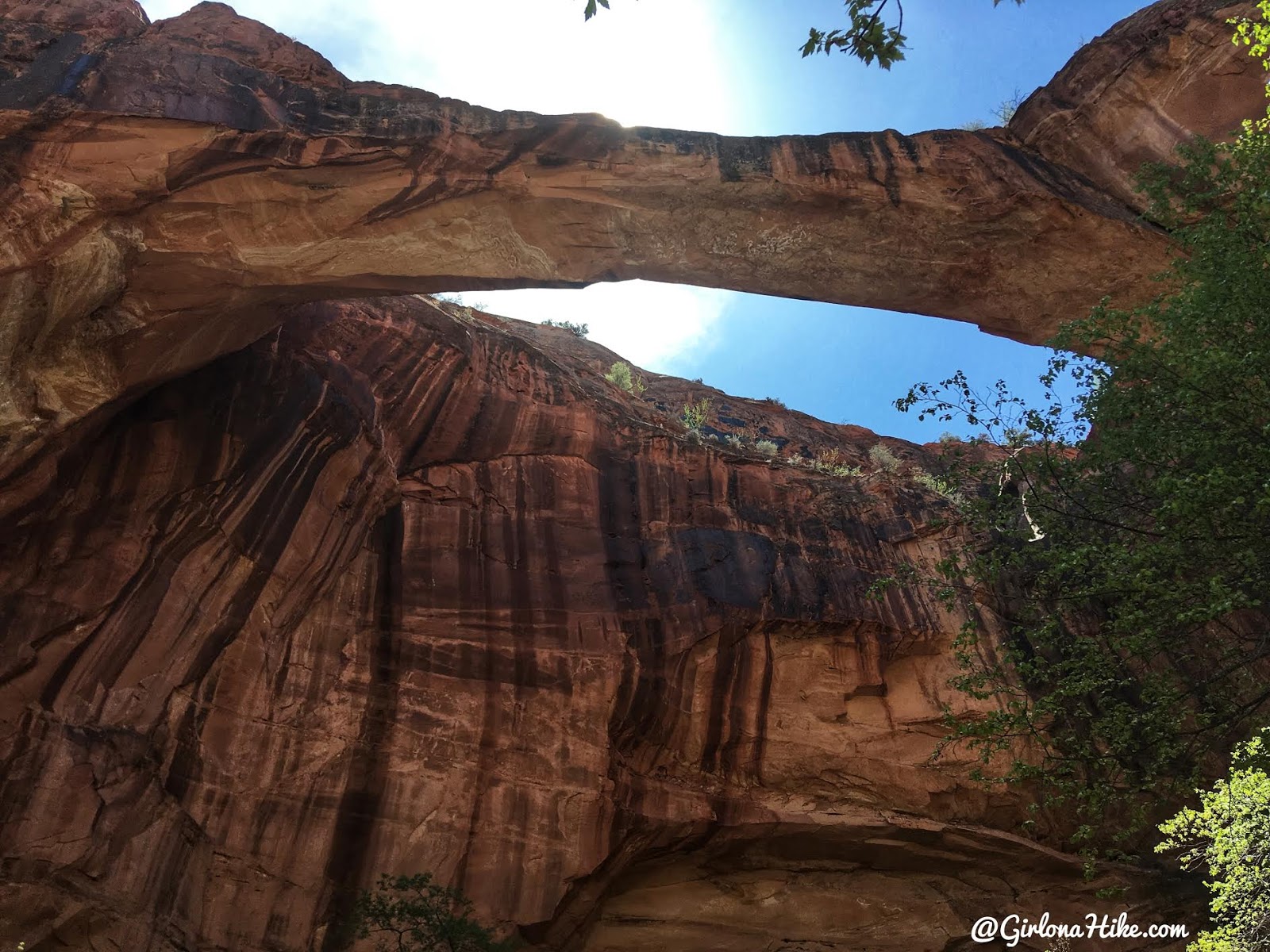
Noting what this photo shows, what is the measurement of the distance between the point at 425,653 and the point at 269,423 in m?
4.81

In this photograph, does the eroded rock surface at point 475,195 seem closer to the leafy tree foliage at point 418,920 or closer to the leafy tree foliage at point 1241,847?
the leafy tree foliage at point 1241,847

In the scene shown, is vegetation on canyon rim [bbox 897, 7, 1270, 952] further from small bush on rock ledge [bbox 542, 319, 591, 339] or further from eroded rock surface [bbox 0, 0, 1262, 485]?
small bush on rock ledge [bbox 542, 319, 591, 339]

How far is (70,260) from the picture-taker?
468 inches

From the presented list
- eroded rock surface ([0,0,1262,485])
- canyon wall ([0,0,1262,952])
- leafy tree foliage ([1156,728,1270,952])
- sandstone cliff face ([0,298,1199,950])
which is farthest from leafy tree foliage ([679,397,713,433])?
leafy tree foliage ([1156,728,1270,952])

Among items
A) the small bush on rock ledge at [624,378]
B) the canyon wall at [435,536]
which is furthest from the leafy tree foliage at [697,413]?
the canyon wall at [435,536]

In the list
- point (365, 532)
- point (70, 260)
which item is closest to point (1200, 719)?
point (365, 532)

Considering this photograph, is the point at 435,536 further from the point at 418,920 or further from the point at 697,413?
the point at 697,413

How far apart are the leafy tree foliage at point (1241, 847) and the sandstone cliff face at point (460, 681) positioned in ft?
16.7

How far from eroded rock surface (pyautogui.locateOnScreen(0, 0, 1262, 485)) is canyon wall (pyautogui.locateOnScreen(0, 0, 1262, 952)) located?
0.05m

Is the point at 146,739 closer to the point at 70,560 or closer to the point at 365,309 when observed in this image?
the point at 70,560

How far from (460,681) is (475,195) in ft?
27.0

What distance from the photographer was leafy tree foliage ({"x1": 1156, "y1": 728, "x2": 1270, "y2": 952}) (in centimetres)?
1112

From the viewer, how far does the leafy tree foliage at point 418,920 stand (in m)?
13.3

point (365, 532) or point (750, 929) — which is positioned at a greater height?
point (365, 532)
